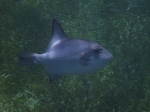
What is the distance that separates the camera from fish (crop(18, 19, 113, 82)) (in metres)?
4.43

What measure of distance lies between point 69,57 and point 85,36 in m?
3.22

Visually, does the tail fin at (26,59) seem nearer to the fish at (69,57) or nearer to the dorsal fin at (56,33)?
the fish at (69,57)

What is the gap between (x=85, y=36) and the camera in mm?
7668

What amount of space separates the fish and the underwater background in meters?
0.95

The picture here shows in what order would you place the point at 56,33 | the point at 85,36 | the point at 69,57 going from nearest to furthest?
the point at 69,57
the point at 56,33
the point at 85,36

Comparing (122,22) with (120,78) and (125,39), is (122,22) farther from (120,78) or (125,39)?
(120,78)

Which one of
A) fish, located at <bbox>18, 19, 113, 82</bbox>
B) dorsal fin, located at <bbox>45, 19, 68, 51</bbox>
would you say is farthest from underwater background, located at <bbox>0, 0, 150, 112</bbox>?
dorsal fin, located at <bbox>45, 19, 68, 51</bbox>

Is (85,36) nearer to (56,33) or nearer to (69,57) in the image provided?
(56,33)

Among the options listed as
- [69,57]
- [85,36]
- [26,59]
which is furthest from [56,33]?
[85,36]

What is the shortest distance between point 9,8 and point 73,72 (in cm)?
441

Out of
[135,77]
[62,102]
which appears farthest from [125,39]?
[62,102]

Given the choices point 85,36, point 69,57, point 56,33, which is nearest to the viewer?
point 69,57

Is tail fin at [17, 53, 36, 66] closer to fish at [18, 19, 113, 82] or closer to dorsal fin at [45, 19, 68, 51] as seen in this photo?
fish at [18, 19, 113, 82]

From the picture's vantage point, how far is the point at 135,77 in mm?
6203
